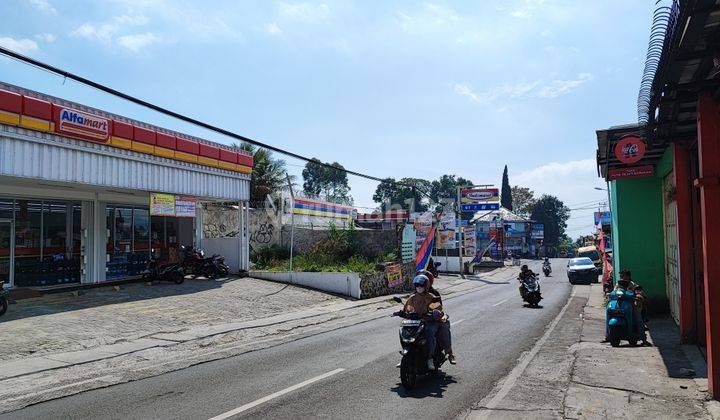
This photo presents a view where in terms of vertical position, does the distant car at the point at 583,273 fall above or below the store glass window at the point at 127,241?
below

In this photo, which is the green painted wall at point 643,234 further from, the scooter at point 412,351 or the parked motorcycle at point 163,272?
the parked motorcycle at point 163,272

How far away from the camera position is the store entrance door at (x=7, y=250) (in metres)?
16.5

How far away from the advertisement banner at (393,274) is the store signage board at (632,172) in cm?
1218

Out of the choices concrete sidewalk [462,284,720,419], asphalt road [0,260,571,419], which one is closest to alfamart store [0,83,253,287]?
asphalt road [0,260,571,419]

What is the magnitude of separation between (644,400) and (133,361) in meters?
8.73

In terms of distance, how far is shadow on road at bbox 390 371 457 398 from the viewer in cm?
695

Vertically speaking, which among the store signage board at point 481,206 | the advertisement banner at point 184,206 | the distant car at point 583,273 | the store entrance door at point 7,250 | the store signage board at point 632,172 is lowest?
the distant car at point 583,273

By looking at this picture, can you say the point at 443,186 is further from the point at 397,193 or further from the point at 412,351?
the point at 412,351

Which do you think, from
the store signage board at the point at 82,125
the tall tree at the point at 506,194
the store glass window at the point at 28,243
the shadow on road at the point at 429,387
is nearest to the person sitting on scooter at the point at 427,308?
the shadow on road at the point at 429,387

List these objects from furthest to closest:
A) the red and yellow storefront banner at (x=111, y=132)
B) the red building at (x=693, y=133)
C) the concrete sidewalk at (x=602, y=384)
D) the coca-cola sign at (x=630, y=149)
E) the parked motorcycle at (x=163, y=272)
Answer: the parked motorcycle at (x=163, y=272), the red and yellow storefront banner at (x=111, y=132), the coca-cola sign at (x=630, y=149), the concrete sidewalk at (x=602, y=384), the red building at (x=693, y=133)

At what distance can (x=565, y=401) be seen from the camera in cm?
660

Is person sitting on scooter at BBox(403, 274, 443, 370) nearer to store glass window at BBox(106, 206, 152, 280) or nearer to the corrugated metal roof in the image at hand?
the corrugated metal roof

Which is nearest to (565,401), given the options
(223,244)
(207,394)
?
(207,394)

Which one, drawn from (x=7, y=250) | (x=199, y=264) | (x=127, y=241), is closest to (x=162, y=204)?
(x=127, y=241)
